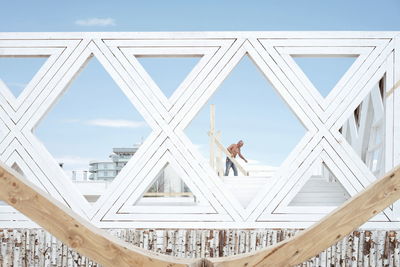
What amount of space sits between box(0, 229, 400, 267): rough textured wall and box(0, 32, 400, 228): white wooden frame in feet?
0.21

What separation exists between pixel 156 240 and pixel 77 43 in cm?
135

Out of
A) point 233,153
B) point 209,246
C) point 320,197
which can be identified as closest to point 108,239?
point 209,246

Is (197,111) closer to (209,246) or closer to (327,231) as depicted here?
(209,246)

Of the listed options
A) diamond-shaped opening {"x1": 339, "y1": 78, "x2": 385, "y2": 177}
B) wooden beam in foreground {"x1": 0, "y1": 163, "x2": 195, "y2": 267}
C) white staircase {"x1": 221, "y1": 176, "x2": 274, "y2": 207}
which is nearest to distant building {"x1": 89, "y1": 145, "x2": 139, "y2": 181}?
white staircase {"x1": 221, "y1": 176, "x2": 274, "y2": 207}

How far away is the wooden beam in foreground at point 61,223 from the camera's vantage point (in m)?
1.60

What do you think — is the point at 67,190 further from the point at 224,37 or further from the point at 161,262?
the point at 161,262

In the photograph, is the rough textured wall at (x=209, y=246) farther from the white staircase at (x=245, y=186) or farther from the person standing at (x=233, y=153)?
the person standing at (x=233, y=153)

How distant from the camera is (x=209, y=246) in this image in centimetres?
298

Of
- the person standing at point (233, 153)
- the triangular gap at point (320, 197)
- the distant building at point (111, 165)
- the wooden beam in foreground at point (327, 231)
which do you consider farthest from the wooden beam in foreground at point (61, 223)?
the distant building at point (111, 165)

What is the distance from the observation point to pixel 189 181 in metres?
3.02

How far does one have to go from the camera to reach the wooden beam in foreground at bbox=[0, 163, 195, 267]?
1.60m

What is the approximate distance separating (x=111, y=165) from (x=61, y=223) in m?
24.1

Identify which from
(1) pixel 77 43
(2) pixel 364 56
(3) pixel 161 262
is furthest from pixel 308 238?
(1) pixel 77 43

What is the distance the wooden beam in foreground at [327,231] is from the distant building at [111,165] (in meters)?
17.4
